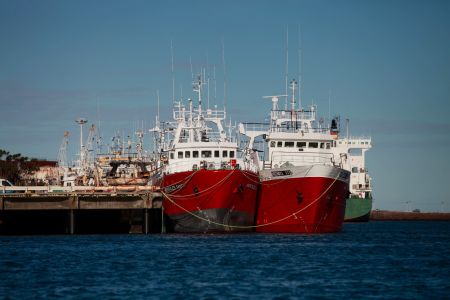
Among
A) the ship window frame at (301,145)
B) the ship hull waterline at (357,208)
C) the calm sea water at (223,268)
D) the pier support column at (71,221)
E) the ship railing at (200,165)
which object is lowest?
the calm sea water at (223,268)

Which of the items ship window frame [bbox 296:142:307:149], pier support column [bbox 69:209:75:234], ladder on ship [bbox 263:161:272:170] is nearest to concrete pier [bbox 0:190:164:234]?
pier support column [bbox 69:209:75:234]

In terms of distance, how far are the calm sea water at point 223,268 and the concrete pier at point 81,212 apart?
964 cm

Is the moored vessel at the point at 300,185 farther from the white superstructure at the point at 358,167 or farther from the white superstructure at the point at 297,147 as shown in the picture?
the white superstructure at the point at 358,167

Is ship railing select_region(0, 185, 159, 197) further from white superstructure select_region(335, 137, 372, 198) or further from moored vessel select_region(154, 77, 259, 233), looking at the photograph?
white superstructure select_region(335, 137, 372, 198)

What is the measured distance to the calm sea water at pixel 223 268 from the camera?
141ft

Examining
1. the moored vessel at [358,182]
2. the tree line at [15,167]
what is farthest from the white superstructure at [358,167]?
the tree line at [15,167]

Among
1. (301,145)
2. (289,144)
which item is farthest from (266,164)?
(301,145)

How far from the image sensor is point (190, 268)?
51375 mm

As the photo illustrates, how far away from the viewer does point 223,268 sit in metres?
51.2

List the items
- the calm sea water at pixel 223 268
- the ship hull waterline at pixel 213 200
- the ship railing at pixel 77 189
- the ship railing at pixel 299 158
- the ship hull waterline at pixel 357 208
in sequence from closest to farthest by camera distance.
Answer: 1. the calm sea water at pixel 223 268
2. the ship hull waterline at pixel 213 200
3. the ship railing at pixel 299 158
4. the ship railing at pixel 77 189
5. the ship hull waterline at pixel 357 208

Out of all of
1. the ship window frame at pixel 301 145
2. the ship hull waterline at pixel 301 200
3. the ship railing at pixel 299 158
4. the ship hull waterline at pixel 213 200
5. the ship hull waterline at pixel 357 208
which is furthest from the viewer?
the ship hull waterline at pixel 357 208

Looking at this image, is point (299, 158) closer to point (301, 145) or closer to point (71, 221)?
point (301, 145)

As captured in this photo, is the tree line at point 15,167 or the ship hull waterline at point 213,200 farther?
A: the tree line at point 15,167

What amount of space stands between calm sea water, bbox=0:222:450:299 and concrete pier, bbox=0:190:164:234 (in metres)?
9.64
